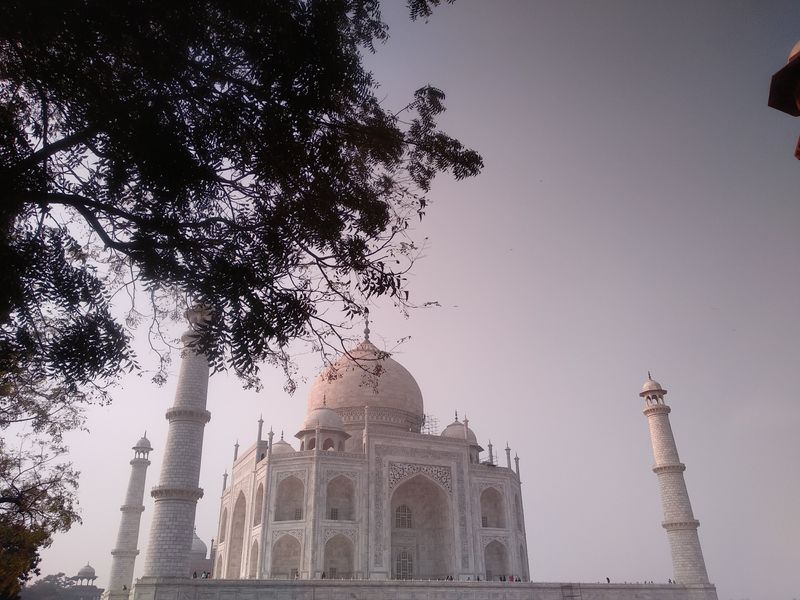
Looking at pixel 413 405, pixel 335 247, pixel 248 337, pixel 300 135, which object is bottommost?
pixel 248 337

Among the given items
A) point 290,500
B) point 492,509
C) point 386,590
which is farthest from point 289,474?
point 492,509

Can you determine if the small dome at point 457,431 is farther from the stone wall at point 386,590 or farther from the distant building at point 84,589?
the distant building at point 84,589

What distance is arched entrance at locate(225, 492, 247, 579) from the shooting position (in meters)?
26.6

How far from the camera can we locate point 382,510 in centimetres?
2545

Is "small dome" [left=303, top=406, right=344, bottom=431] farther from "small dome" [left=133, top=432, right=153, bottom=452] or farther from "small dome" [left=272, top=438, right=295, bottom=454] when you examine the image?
"small dome" [left=133, top=432, right=153, bottom=452]

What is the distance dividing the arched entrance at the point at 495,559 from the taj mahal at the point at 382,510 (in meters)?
0.05

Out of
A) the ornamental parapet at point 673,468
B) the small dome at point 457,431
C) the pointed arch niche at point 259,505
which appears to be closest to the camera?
the pointed arch niche at point 259,505

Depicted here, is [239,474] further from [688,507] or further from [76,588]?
[76,588]

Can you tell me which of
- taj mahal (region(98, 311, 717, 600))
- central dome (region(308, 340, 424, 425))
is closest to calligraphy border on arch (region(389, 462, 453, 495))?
taj mahal (region(98, 311, 717, 600))

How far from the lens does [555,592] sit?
21969 mm

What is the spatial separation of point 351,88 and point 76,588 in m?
62.1

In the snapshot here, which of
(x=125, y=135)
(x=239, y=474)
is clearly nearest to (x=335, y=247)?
(x=125, y=135)

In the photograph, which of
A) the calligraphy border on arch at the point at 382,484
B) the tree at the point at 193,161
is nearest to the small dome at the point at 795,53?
the tree at the point at 193,161

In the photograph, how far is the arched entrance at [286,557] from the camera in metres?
24.2
